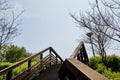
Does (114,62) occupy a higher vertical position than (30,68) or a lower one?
lower

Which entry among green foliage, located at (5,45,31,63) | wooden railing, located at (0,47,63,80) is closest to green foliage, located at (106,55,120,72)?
wooden railing, located at (0,47,63,80)

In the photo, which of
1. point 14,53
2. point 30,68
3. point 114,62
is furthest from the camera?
point 14,53

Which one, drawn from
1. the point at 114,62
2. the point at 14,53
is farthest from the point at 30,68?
the point at 14,53

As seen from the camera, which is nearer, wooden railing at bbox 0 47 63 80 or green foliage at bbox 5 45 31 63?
wooden railing at bbox 0 47 63 80

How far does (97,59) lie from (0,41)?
7296mm

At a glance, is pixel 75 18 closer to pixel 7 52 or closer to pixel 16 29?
pixel 16 29

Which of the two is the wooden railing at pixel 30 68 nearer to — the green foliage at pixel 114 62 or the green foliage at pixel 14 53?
the green foliage at pixel 114 62

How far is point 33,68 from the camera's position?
9234 mm

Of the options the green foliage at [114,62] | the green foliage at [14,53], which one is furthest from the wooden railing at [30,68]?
the green foliage at [14,53]

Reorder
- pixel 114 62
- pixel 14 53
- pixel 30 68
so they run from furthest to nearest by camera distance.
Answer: pixel 14 53 < pixel 114 62 < pixel 30 68

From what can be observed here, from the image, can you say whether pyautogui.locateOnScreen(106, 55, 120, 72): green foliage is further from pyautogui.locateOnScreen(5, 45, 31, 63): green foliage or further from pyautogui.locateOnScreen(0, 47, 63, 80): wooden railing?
pyautogui.locateOnScreen(5, 45, 31, 63): green foliage

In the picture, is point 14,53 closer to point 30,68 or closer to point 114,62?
point 114,62

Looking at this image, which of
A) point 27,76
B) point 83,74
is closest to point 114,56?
point 27,76

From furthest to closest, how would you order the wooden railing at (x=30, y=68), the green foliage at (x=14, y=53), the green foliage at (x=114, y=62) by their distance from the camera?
1. the green foliage at (x=14, y=53)
2. the green foliage at (x=114, y=62)
3. the wooden railing at (x=30, y=68)
